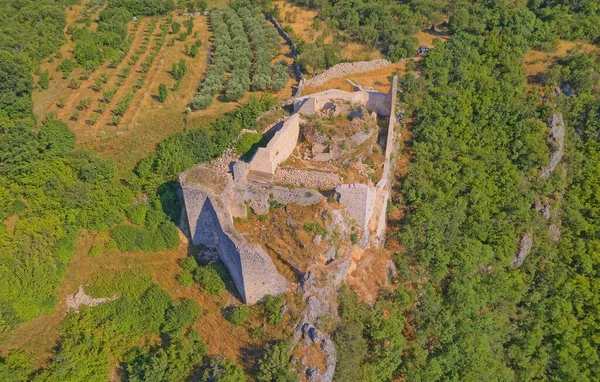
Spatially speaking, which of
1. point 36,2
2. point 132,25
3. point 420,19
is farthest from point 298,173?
point 36,2

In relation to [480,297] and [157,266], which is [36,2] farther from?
[480,297]

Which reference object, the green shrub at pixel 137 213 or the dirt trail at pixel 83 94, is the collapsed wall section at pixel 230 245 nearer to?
the green shrub at pixel 137 213

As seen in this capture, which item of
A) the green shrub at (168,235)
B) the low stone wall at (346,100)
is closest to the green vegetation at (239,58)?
the low stone wall at (346,100)

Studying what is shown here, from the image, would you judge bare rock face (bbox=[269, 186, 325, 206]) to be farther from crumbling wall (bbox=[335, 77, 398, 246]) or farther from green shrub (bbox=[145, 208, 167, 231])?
green shrub (bbox=[145, 208, 167, 231])

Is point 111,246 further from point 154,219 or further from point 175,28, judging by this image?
point 175,28

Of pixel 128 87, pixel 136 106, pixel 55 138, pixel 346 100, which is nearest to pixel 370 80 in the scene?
pixel 346 100

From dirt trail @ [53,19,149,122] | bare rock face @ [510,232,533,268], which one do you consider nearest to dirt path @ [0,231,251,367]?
dirt trail @ [53,19,149,122]
